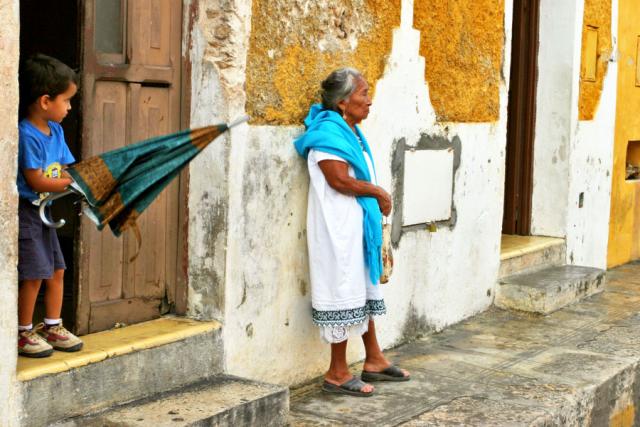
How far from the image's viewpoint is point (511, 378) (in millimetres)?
5508

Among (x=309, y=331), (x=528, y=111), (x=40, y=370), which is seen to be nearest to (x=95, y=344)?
(x=40, y=370)

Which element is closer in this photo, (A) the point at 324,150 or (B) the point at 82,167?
(B) the point at 82,167

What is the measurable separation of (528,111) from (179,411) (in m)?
5.08

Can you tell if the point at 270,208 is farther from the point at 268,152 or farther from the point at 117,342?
the point at 117,342

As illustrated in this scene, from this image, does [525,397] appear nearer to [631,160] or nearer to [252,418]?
[252,418]

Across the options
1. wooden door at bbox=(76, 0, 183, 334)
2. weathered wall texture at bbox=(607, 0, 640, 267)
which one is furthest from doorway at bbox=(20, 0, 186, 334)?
weathered wall texture at bbox=(607, 0, 640, 267)

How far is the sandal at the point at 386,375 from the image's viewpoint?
209 inches

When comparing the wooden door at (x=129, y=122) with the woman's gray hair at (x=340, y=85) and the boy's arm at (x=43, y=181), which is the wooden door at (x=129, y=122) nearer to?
the boy's arm at (x=43, y=181)

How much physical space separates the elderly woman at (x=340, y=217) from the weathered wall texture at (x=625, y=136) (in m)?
4.94

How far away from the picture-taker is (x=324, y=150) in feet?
16.0

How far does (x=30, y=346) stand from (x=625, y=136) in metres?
7.09

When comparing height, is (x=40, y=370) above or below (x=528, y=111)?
below

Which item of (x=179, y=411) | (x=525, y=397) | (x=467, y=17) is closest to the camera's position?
(x=179, y=411)

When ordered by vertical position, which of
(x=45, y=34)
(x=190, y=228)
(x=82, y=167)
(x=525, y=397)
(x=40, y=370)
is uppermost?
(x=45, y=34)
